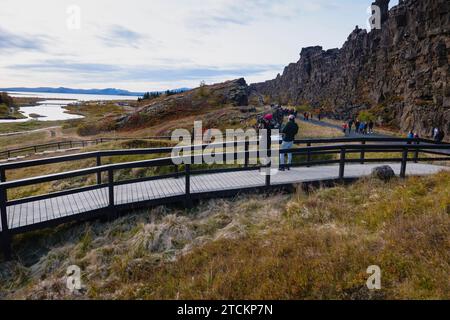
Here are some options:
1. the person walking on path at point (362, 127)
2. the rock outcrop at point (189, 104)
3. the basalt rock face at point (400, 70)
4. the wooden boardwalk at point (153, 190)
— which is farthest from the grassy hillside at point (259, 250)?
the rock outcrop at point (189, 104)

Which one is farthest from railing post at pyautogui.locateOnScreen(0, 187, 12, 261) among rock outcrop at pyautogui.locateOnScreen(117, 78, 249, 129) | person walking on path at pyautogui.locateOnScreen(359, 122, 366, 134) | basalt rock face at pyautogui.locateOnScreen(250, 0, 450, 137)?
rock outcrop at pyautogui.locateOnScreen(117, 78, 249, 129)

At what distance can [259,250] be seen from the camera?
17.8ft

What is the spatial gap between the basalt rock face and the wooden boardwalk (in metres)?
37.0

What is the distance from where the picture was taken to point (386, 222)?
19.9ft

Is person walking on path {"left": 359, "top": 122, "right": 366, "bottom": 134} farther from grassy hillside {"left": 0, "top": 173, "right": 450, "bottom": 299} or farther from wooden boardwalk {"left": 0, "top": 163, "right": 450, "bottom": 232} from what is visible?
grassy hillside {"left": 0, "top": 173, "right": 450, "bottom": 299}

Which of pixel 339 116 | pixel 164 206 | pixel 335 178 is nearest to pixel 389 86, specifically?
pixel 339 116

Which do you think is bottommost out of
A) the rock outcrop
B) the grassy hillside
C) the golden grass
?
the grassy hillside

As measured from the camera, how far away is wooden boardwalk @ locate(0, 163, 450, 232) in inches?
278

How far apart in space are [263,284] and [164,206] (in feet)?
13.9

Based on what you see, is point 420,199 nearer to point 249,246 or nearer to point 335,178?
point 335,178

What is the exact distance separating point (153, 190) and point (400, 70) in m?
64.0

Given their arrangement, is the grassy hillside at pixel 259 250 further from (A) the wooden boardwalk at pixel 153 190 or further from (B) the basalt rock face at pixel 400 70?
(B) the basalt rock face at pixel 400 70

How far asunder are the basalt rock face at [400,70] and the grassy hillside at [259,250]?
39751 millimetres
